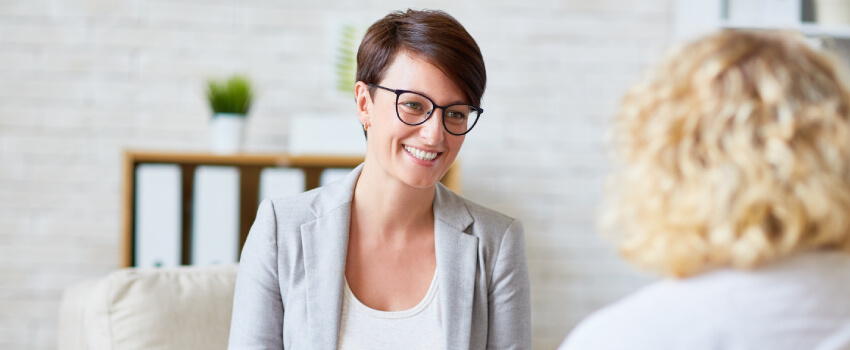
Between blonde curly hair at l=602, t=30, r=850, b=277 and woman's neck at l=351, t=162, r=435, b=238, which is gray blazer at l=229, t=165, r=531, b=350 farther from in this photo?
blonde curly hair at l=602, t=30, r=850, b=277

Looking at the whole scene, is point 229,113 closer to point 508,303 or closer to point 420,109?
point 420,109

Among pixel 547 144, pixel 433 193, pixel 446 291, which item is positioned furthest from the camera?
pixel 547 144

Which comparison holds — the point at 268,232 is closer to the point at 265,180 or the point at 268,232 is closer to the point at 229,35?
the point at 265,180

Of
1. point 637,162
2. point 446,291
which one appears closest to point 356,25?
point 446,291

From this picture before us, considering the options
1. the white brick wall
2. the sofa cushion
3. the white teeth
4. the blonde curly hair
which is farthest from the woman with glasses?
the white brick wall

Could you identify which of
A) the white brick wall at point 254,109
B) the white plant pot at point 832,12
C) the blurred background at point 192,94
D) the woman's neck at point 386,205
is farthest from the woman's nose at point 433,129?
the white plant pot at point 832,12

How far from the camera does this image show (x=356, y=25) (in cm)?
277

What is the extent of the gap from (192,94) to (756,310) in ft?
7.88

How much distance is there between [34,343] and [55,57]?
1.04 metres

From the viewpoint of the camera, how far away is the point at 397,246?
1.49m

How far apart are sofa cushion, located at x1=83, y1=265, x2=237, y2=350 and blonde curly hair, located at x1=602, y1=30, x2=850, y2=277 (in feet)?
3.41

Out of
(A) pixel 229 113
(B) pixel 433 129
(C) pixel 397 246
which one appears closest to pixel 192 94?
(A) pixel 229 113

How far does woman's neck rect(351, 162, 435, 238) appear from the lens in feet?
4.78

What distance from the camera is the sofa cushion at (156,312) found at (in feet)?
4.75
